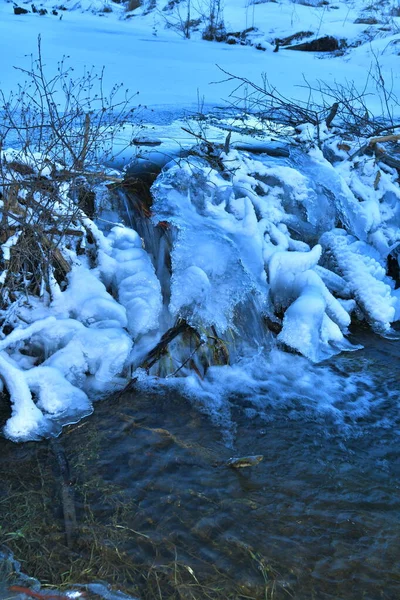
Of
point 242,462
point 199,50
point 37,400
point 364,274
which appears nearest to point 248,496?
point 242,462

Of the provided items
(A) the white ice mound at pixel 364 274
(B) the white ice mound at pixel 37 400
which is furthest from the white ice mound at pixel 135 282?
(A) the white ice mound at pixel 364 274

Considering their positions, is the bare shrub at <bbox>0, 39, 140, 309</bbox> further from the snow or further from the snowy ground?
the snowy ground

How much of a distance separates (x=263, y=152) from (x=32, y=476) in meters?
3.84

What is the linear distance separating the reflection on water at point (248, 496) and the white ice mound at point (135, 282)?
0.50 m

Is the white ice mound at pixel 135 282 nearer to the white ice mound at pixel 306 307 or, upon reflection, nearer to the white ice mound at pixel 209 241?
the white ice mound at pixel 209 241

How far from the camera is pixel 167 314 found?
3.93m

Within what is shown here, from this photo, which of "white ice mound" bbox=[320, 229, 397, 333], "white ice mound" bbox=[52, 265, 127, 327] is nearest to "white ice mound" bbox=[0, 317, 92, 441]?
"white ice mound" bbox=[52, 265, 127, 327]

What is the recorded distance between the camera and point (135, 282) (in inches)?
156

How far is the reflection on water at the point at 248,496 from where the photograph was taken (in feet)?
7.78

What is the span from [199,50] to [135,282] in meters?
8.06

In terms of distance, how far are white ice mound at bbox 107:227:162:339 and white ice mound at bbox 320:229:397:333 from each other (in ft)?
5.29

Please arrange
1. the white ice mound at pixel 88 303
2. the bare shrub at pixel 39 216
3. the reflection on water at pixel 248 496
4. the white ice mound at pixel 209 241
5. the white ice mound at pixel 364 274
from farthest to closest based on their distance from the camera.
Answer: the white ice mound at pixel 364 274 < the white ice mound at pixel 209 241 < the white ice mound at pixel 88 303 < the bare shrub at pixel 39 216 < the reflection on water at pixel 248 496

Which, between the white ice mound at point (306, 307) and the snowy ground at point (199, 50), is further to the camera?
the snowy ground at point (199, 50)

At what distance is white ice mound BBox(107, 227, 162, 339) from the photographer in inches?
148
